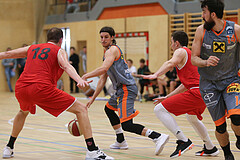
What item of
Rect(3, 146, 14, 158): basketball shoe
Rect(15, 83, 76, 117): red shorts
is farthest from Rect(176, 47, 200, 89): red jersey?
Rect(3, 146, 14, 158): basketball shoe

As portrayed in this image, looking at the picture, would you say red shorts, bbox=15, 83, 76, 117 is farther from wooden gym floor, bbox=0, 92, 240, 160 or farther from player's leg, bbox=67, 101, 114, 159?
wooden gym floor, bbox=0, 92, 240, 160

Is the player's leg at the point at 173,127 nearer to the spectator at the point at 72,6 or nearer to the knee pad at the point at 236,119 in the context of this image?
the knee pad at the point at 236,119

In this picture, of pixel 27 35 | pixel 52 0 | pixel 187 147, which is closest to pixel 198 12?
pixel 52 0

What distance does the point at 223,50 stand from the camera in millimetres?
4340

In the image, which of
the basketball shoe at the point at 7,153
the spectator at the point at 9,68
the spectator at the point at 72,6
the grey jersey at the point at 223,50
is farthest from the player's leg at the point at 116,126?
the spectator at the point at 9,68

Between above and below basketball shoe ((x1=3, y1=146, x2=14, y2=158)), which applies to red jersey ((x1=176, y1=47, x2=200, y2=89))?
above

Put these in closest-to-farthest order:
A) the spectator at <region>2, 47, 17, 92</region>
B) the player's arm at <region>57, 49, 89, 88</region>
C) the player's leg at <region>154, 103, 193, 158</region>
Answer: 1. the player's arm at <region>57, 49, 89, 88</region>
2. the player's leg at <region>154, 103, 193, 158</region>
3. the spectator at <region>2, 47, 17, 92</region>

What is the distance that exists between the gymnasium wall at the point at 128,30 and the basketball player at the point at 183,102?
11755 millimetres

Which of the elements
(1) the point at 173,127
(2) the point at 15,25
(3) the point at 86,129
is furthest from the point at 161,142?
(2) the point at 15,25

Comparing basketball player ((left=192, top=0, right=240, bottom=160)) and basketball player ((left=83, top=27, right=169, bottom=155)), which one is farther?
basketball player ((left=83, top=27, right=169, bottom=155))

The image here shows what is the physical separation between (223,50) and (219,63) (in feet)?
0.46

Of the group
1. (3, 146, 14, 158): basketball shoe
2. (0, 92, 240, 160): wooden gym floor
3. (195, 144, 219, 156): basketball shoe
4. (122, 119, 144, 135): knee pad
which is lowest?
(0, 92, 240, 160): wooden gym floor

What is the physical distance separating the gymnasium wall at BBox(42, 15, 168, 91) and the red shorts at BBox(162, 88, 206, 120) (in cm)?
1188

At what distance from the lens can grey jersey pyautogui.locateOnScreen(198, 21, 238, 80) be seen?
4.33 meters
